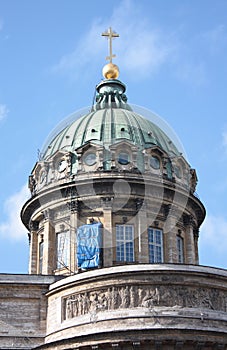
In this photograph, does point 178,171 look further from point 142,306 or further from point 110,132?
point 142,306

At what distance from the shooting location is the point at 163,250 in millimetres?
43844

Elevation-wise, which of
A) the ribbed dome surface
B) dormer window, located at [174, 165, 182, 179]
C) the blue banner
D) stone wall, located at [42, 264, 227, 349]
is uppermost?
the ribbed dome surface

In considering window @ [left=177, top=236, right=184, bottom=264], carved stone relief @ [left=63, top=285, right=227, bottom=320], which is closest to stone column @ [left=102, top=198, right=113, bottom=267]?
window @ [left=177, top=236, right=184, bottom=264]

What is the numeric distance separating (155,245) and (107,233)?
3159mm

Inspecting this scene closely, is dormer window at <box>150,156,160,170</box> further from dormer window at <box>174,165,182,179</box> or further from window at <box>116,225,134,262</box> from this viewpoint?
window at <box>116,225,134,262</box>

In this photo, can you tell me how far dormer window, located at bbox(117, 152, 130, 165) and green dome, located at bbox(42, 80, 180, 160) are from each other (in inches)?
38.5

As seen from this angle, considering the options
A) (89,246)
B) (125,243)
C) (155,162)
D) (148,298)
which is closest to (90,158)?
(155,162)

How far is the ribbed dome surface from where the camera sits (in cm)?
4647

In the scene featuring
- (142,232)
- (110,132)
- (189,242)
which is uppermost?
(110,132)

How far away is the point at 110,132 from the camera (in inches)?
1833

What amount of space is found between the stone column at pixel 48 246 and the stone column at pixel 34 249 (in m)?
1.66

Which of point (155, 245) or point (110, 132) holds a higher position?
point (110, 132)

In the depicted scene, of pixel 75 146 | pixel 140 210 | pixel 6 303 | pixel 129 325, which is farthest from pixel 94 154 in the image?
pixel 129 325

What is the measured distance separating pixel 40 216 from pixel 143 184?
22.6 feet
